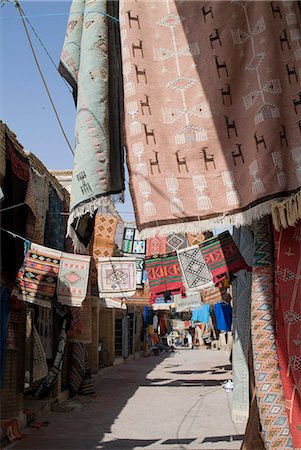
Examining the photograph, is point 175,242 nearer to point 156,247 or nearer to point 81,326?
point 156,247

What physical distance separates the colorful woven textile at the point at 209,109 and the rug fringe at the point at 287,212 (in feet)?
0.23

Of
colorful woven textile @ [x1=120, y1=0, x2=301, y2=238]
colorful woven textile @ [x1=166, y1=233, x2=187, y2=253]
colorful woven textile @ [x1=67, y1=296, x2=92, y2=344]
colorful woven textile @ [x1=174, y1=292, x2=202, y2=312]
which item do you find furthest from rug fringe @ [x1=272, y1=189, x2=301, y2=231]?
colorful woven textile @ [x1=67, y1=296, x2=92, y2=344]

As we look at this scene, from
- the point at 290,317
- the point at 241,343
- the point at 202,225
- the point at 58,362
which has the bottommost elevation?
the point at 58,362

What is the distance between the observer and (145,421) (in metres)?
9.23

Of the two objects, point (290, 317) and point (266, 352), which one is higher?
point (290, 317)

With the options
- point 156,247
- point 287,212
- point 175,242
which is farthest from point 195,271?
point 287,212

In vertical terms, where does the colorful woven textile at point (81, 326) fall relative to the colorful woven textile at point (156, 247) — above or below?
below

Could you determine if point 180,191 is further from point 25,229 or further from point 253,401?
point 25,229

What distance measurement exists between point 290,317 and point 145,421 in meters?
6.74

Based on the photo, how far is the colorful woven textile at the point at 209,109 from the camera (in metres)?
3.41

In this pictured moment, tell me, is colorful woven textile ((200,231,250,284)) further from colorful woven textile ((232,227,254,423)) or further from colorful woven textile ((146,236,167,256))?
colorful woven textile ((146,236,167,256))

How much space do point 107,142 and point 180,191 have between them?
2.25 feet

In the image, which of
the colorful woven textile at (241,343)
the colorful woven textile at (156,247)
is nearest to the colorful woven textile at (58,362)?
the colorful woven textile at (156,247)

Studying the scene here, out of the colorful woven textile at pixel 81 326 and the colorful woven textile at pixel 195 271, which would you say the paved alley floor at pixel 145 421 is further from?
the colorful woven textile at pixel 195 271
